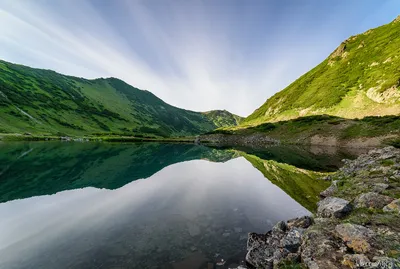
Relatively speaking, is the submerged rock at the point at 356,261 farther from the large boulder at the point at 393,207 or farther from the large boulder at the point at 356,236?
the large boulder at the point at 393,207

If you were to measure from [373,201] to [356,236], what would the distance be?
7.09 m

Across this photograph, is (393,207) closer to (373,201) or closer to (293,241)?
(373,201)

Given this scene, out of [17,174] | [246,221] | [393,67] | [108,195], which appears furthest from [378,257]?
[393,67]

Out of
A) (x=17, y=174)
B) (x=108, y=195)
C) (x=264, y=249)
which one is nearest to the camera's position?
(x=264, y=249)

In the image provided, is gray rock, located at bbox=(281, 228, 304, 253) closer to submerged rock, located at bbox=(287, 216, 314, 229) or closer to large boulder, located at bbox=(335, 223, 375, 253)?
submerged rock, located at bbox=(287, 216, 314, 229)

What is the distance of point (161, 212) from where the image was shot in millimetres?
21453

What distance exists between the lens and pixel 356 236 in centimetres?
1033

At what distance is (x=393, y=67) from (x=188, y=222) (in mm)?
169870

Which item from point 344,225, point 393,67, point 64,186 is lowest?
point 64,186

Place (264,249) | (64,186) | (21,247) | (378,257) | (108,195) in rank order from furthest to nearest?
(64,186) < (108,195) < (21,247) < (264,249) < (378,257)

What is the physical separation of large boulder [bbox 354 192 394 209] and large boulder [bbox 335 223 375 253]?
5.32 metres

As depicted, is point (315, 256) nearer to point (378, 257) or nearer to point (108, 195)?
point (378, 257)

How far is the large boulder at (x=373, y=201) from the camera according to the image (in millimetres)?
14973

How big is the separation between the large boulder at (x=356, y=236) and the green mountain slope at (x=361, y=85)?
395ft
